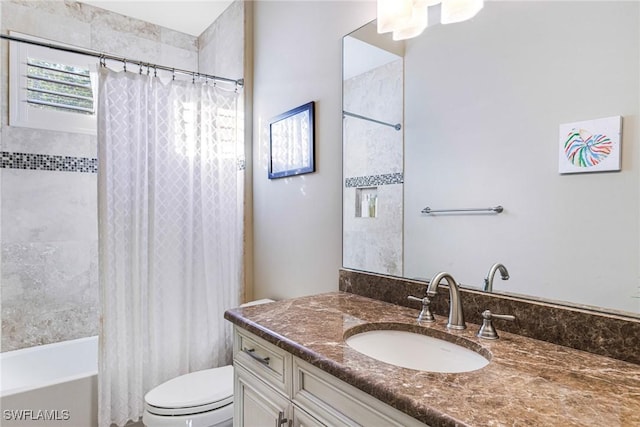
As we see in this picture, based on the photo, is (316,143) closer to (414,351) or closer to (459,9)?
(459,9)

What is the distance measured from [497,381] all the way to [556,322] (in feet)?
1.18

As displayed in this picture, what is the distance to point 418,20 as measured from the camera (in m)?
1.28

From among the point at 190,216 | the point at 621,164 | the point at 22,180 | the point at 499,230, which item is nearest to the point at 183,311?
the point at 190,216

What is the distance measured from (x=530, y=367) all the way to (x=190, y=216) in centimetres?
181

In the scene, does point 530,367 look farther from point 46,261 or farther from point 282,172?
point 46,261

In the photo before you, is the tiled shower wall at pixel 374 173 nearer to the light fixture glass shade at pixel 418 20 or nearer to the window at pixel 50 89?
the light fixture glass shade at pixel 418 20

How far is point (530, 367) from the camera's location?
77 centimetres

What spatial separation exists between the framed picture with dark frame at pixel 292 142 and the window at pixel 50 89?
1499 mm

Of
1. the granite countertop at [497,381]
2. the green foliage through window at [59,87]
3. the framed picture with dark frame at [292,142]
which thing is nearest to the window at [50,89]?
the green foliage through window at [59,87]

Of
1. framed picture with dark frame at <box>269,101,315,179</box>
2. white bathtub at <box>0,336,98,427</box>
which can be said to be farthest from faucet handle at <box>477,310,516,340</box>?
white bathtub at <box>0,336,98,427</box>

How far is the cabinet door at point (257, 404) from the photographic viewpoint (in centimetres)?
100

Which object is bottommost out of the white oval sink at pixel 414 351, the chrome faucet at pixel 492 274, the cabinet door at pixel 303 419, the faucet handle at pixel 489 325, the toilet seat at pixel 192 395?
the toilet seat at pixel 192 395

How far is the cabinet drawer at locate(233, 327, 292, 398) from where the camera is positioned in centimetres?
99

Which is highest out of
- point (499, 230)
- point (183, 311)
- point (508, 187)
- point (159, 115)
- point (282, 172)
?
point (159, 115)
